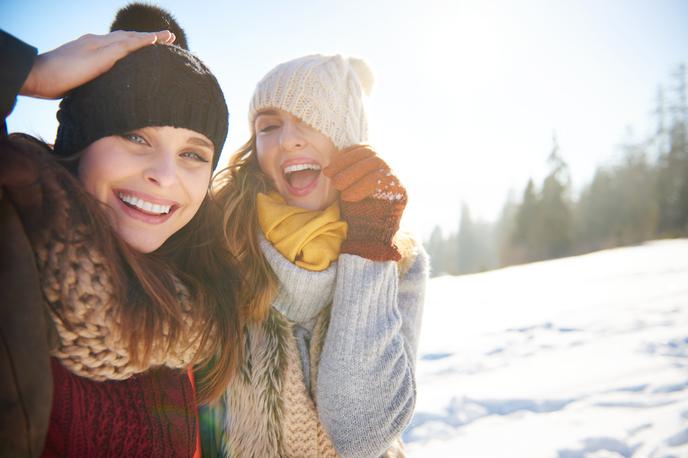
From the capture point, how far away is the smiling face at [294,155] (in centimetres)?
195

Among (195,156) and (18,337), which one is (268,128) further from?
(18,337)

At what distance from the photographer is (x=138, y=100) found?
128cm

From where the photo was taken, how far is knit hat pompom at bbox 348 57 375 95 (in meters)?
2.33

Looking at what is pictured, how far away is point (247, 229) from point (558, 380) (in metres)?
2.79

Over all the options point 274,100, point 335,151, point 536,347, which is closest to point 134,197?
point 274,100

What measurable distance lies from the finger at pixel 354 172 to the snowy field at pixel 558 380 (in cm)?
172

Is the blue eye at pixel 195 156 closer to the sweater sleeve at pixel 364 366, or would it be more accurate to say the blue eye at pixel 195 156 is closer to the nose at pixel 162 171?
the nose at pixel 162 171

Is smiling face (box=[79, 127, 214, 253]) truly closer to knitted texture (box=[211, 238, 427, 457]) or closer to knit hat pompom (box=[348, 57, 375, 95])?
knitted texture (box=[211, 238, 427, 457])

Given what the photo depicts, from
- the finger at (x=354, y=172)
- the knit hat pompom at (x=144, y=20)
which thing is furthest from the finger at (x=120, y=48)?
the finger at (x=354, y=172)

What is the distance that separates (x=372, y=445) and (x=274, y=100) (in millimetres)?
1806

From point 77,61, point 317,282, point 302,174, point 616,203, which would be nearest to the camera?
point 77,61

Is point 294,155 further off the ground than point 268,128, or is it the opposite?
point 268,128

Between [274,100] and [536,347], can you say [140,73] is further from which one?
[536,347]

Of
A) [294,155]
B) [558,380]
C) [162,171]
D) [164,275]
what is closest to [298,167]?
[294,155]
